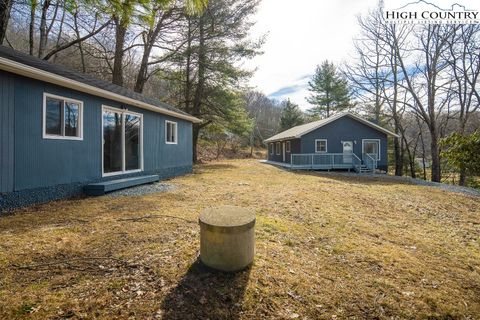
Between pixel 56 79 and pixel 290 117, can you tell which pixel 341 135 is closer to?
pixel 290 117

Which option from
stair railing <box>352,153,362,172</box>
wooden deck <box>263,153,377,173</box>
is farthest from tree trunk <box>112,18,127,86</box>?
stair railing <box>352,153,362,172</box>

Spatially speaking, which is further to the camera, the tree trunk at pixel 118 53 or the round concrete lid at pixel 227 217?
the tree trunk at pixel 118 53

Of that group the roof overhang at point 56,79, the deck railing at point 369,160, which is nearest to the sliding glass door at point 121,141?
the roof overhang at point 56,79

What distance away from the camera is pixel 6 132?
512 cm

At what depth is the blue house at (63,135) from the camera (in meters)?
5.22

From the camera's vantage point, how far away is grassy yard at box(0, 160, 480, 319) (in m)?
2.43

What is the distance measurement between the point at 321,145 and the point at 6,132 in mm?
18689

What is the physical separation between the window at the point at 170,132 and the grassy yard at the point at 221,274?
6121 mm

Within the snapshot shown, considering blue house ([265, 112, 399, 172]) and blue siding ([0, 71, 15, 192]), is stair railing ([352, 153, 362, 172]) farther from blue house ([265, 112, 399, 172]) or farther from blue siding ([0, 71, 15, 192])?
blue siding ([0, 71, 15, 192])

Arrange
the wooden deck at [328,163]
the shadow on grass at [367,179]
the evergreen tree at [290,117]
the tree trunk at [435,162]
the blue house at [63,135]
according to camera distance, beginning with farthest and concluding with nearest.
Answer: the evergreen tree at [290,117]
the wooden deck at [328,163]
the tree trunk at [435,162]
the shadow on grass at [367,179]
the blue house at [63,135]

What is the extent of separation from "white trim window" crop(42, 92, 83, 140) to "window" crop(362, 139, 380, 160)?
19.2 meters

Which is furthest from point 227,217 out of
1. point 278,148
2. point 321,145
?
point 278,148

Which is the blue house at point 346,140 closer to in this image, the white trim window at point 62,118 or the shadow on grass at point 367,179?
the shadow on grass at point 367,179

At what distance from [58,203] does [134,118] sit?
167 inches
